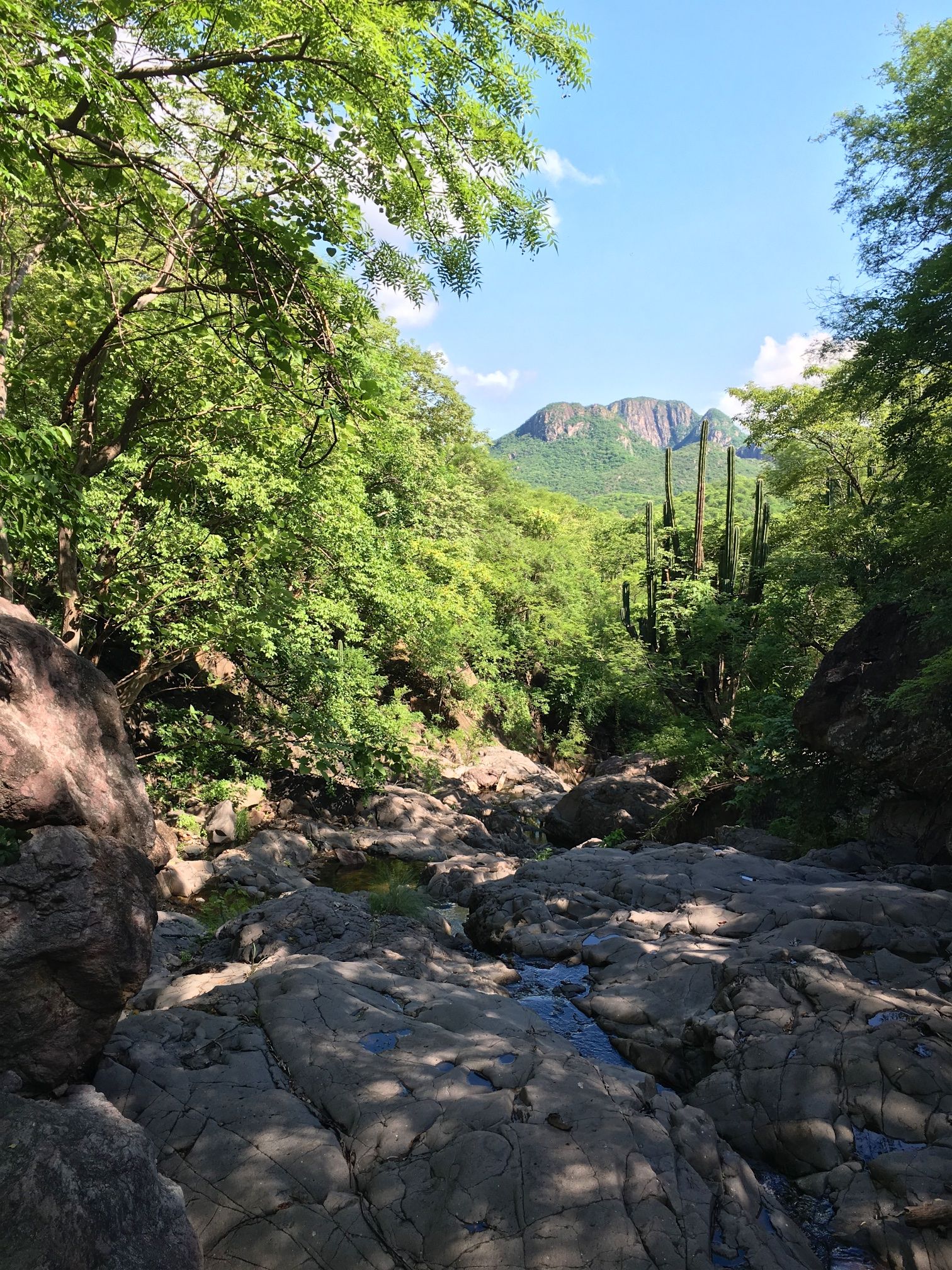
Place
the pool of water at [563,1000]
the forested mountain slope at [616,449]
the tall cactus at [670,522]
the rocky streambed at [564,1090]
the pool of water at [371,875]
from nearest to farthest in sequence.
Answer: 1. the rocky streambed at [564,1090]
2. the pool of water at [563,1000]
3. the pool of water at [371,875]
4. the tall cactus at [670,522]
5. the forested mountain slope at [616,449]

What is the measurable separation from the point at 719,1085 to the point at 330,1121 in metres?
3.02

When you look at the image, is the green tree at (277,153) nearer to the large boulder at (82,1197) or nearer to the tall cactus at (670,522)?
the large boulder at (82,1197)

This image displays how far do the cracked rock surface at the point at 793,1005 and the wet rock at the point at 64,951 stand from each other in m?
4.32

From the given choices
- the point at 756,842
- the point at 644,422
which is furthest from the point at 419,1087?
the point at 644,422

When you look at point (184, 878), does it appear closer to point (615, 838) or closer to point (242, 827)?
point (242, 827)

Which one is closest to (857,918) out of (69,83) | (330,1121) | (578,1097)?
(578,1097)

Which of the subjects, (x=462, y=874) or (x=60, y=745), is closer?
(x=60, y=745)

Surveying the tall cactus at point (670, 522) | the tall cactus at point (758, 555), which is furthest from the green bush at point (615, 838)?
the tall cactus at point (670, 522)

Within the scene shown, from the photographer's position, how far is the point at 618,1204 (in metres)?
3.72

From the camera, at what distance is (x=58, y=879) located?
3.92 meters

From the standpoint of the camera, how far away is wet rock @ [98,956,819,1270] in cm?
354

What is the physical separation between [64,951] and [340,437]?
353 centimetres

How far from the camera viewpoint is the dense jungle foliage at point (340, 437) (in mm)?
4129

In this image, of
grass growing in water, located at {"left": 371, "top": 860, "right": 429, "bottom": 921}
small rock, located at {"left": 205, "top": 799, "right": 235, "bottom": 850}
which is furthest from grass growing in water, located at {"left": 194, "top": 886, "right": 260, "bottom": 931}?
small rock, located at {"left": 205, "top": 799, "right": 235, "bottom": 850}
